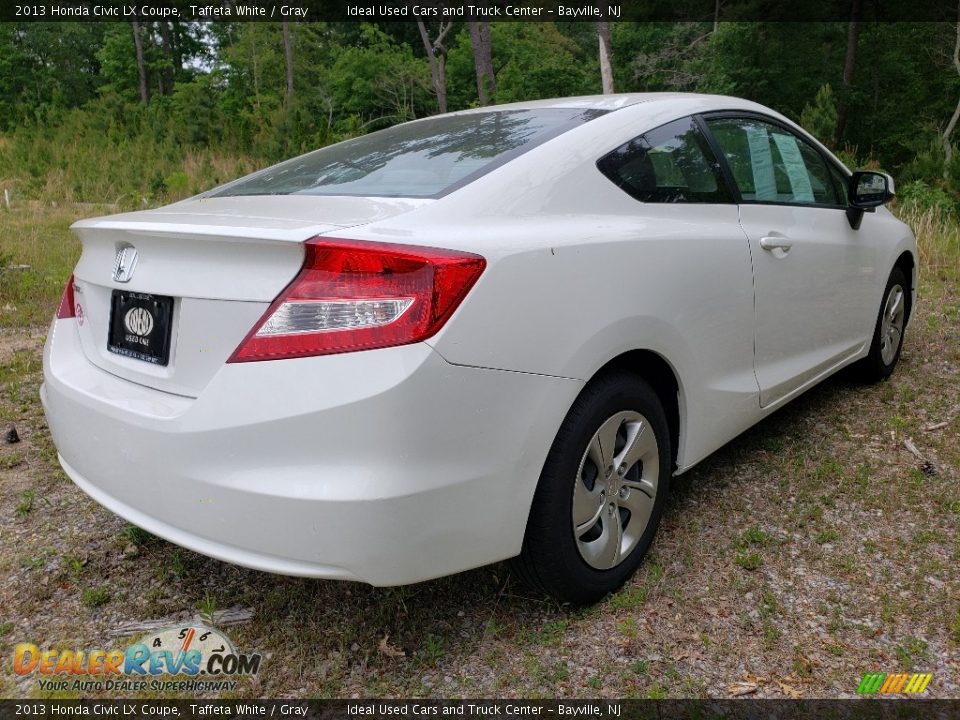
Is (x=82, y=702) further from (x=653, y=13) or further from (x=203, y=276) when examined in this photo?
(x=653, y=13)

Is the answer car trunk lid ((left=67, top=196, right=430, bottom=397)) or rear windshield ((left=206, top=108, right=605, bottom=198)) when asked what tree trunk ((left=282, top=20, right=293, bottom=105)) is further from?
car trunk lid ((left=67, top=196, right=430, bottom=397))

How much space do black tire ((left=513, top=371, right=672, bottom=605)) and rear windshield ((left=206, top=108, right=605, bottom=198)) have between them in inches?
28.5

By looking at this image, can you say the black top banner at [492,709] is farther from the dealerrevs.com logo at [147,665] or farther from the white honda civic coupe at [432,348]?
the white honda civic coupe at [432,348]

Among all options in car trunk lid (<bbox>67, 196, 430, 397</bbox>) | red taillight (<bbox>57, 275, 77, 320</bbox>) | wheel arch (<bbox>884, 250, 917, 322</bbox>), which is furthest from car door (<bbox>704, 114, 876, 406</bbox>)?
red taillight (<bbox>57, 275, 77, 320</bbox>)

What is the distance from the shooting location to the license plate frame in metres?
1.93

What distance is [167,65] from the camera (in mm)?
33375

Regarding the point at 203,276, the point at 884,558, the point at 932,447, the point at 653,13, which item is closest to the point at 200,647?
the point at 203,276

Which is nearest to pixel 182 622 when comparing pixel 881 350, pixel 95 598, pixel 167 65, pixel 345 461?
pixel 95 598

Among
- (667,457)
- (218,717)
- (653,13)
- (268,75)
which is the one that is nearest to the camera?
(218,717)

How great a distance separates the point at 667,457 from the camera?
2502 mm

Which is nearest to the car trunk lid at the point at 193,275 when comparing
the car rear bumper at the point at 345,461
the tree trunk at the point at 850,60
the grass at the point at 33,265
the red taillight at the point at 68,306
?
the car rear bumper at the point at 345,461

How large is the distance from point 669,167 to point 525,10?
2491 cm

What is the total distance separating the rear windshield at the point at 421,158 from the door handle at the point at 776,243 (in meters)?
0.81

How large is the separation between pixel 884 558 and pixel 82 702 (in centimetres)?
247
